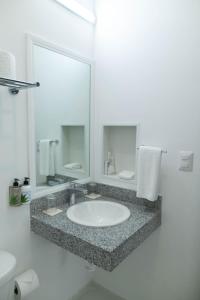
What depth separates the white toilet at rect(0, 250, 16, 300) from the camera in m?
1.06

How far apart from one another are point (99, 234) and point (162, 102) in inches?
39.7

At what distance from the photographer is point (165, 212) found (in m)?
1.61

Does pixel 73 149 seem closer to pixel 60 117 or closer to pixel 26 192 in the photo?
pixel 60 117

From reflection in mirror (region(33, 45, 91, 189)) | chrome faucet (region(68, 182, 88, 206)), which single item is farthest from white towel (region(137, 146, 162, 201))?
reflection in mirror (region(33, 45, 91, 189))

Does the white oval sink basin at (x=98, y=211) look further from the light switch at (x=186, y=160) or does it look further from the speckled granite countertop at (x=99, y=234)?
the light switch at (x=186, y=160)

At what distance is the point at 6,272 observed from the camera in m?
1.08

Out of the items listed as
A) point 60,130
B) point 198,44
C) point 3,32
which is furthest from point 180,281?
point 3,32

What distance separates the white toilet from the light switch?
1219mm

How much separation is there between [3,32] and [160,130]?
1195mm

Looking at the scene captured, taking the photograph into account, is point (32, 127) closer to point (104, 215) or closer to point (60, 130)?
point (60, 130)

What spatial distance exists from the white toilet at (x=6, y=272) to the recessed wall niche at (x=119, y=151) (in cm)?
98

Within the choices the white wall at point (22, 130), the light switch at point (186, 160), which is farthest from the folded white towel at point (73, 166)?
the light switch at point (186, 160)

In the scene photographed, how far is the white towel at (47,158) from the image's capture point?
1.56 m

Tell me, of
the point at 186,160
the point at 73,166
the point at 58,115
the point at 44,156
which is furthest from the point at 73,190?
the point at 186,160
